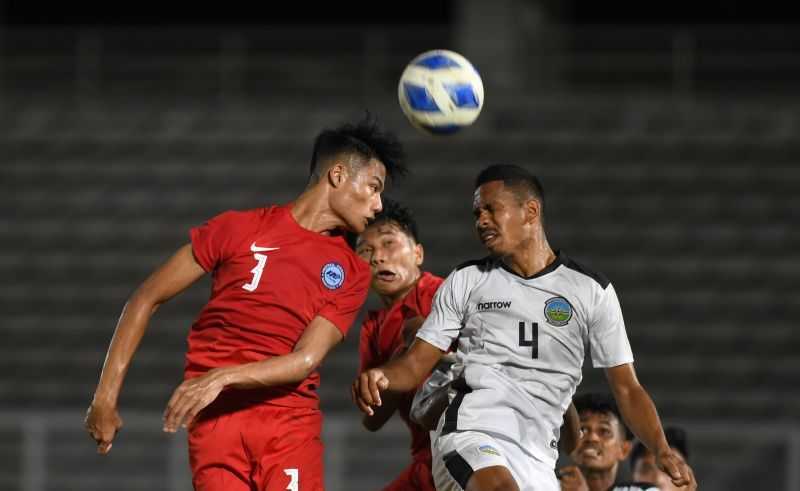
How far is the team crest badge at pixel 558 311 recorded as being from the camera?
4.98 metres

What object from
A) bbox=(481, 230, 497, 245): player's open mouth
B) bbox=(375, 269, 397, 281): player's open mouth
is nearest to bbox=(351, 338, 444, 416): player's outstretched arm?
bbox=(481, 230, 497, 245): player's open mouth

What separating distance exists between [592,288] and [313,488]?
1245 millimetres

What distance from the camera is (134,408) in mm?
12648

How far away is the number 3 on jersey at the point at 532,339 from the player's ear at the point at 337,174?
0.88 m

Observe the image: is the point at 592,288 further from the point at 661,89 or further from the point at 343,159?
the point at 661,89

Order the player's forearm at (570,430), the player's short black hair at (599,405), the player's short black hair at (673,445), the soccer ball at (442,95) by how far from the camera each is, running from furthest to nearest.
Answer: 1. the player's short black hair at (673,445)
2. the player's short black hair at (599,405)
3. the soccer ball at (442,95)
4. the player's forearm at (570,430)

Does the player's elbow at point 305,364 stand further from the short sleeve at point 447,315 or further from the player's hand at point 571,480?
the player's hand at point 571,480

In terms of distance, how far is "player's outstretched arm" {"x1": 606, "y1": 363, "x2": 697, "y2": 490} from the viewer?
470cm

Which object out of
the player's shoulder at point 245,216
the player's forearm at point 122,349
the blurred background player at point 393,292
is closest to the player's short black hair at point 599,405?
the blurred background player at point 393,292

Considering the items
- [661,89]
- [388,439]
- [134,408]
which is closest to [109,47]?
[134,408]

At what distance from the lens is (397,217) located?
593 cm

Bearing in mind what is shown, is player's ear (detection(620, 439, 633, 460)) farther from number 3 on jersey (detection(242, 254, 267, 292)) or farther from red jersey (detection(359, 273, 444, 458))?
number 3 on jersey (detection(242, 254, 267, 292))

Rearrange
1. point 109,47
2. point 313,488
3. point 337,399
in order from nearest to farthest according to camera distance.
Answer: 1. point 313,488
2. point 337,399
3. point 109,47

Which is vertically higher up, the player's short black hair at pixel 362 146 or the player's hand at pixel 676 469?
the player's short black hair at pixel 362 146
